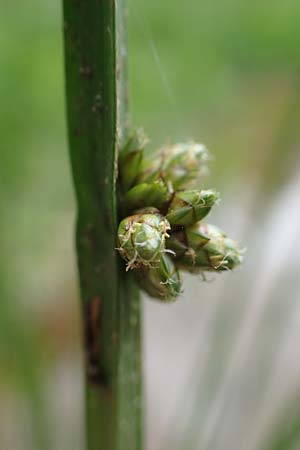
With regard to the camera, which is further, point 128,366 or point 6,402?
point 6,402

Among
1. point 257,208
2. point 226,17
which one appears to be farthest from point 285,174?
point 226,17

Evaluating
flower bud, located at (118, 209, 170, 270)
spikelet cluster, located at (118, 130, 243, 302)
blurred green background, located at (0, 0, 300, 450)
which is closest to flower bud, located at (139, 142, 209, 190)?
spikelet cluster, located at (118, 130, 243, 302)

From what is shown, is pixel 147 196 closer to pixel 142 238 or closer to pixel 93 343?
pixel 142 238

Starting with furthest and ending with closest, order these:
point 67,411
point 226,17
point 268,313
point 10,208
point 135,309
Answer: point 67,411 → point 226,17 → point 10,208 → point 268,313 → point 135,309

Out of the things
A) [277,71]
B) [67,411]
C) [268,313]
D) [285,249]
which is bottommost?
[67,411]

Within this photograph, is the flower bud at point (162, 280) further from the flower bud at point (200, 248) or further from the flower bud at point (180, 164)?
the flower bud at point (180, 164)

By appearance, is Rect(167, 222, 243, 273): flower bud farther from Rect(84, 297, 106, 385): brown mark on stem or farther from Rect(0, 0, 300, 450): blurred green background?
Rect(0, 0, 300, 450): blurred green background

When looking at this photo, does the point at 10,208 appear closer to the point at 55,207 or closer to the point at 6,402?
the point at 55,207

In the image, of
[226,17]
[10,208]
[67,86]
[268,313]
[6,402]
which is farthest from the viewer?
[6,402]
